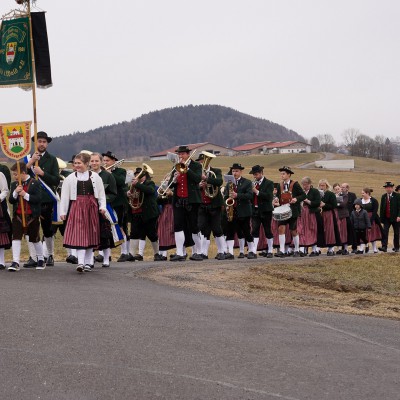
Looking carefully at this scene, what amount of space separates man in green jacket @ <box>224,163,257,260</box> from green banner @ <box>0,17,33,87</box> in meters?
5.44

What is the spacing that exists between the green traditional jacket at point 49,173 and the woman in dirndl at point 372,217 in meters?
11.4

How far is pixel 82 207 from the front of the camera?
11.2 m

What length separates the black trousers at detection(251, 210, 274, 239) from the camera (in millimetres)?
17250

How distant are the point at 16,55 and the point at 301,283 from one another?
6.15 metres

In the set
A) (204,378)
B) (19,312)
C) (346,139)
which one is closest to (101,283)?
(19,312)

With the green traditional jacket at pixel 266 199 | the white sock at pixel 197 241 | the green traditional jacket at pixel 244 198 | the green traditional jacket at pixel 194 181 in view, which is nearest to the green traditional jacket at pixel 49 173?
the green traditional jacket at pixel 194 181

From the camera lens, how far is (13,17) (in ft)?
42.2

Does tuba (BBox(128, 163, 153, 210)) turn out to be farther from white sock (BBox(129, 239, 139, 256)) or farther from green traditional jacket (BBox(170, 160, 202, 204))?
green traditional jacket (BBox(170, 160, 202, 204))

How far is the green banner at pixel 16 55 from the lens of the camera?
12758mm

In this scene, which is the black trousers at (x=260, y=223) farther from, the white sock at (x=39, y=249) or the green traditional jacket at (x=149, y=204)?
the white sock at (x=39, y=249)

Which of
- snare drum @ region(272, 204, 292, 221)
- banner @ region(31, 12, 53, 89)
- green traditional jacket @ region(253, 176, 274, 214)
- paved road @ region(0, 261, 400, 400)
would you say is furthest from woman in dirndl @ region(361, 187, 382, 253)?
paved road @ region(0, 261, 400, 400)

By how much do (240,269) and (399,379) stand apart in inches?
288

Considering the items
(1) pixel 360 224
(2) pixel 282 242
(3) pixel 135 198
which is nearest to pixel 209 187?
(3) pixel 135 198

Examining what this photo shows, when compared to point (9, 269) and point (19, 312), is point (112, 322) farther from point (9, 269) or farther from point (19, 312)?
point (9, 269)
